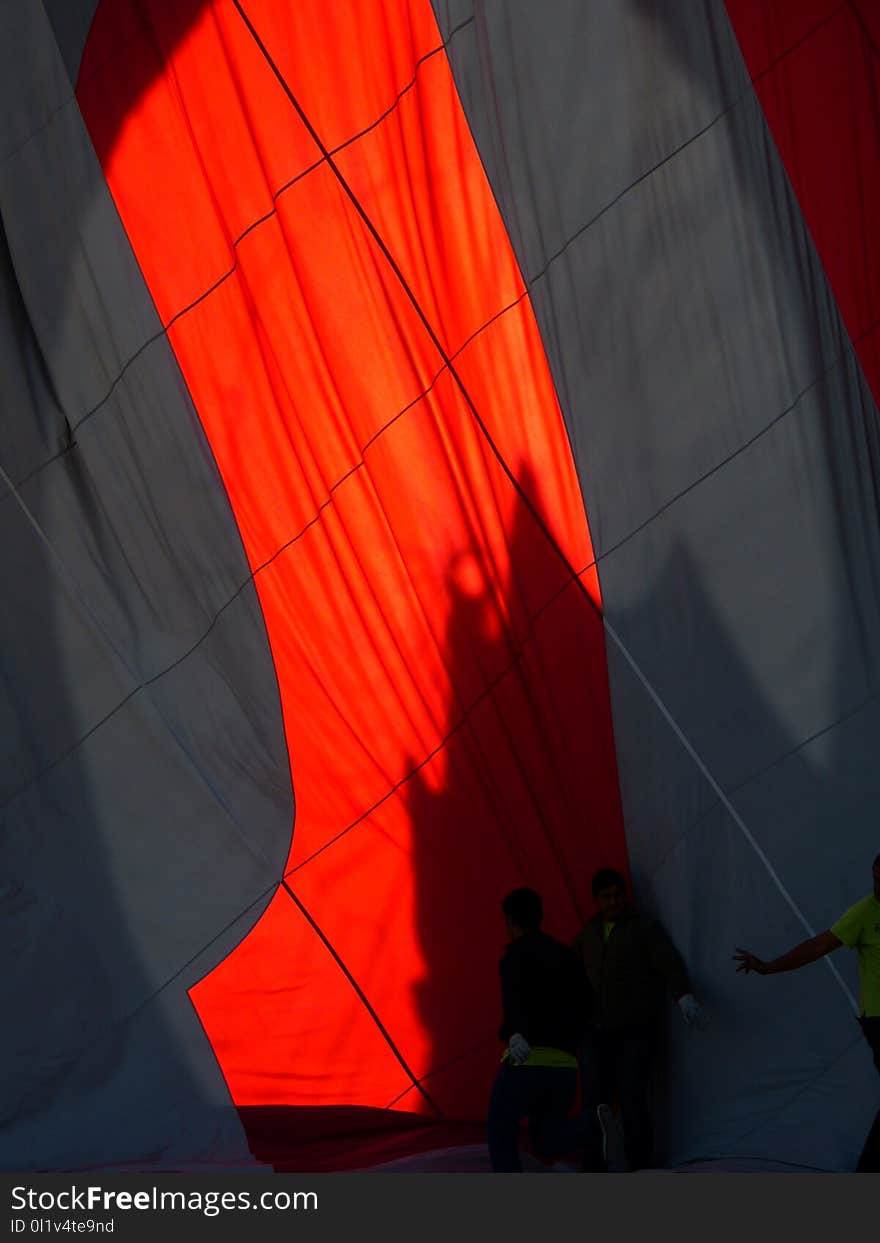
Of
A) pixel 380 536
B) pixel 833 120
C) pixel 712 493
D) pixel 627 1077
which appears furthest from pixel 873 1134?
pixel 833 120

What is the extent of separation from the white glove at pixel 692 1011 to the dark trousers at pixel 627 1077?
0.15 meters

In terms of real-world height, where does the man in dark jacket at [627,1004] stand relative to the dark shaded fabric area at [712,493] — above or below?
below

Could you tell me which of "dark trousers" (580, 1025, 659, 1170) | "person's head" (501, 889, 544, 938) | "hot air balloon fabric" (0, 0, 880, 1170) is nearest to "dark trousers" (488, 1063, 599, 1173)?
"dark trousers" (580, 1025, 659, 1170)

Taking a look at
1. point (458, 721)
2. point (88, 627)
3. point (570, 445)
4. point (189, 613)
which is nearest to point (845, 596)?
point (570, 445)

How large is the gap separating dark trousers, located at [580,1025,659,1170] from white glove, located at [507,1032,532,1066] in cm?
49

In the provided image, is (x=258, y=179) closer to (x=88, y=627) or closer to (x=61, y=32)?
(x=61, y=32)

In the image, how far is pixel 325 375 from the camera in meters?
5.44

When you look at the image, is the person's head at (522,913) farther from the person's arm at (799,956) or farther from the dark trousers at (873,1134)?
the dark trousers at (873,1134)

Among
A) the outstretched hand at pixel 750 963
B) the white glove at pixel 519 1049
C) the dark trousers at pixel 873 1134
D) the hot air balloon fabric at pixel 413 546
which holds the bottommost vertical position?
the dark trousers at pixel 873 1134

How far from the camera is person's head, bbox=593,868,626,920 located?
474 centimetres

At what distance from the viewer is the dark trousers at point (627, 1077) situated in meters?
4.62

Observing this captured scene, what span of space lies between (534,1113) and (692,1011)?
0.53 metres

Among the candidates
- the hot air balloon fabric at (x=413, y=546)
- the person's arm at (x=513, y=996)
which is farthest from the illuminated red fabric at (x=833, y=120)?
the person's arm at (x=513, y=996)

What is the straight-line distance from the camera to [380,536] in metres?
5.43
